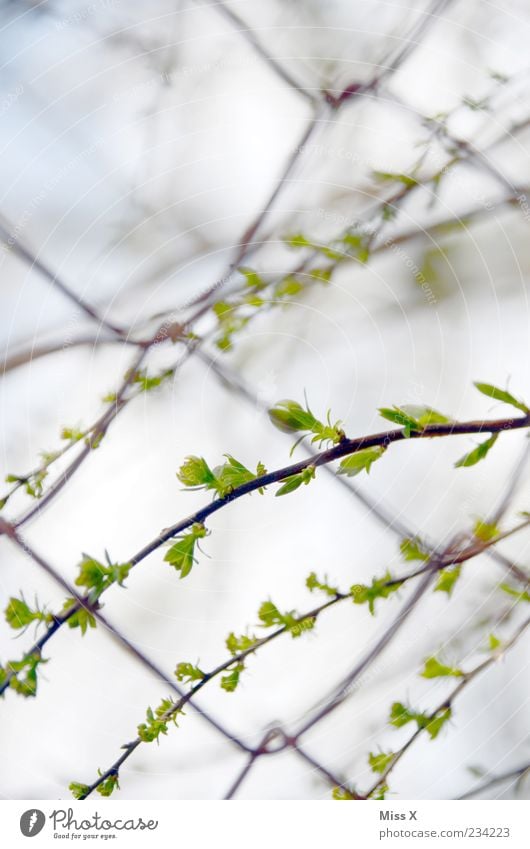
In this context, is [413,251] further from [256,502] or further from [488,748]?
[488,748]

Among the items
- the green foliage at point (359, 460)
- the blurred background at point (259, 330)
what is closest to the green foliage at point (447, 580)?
the blurred background at point (259, 330)

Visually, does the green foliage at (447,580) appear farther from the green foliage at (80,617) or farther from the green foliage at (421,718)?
the green foliage at (80,617)

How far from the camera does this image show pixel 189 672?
38 centimetres

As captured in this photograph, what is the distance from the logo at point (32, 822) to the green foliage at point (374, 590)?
0.20 m

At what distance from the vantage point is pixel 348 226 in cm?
41

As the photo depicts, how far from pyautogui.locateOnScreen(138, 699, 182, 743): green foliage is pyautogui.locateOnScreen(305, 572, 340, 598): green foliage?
10 centimetres

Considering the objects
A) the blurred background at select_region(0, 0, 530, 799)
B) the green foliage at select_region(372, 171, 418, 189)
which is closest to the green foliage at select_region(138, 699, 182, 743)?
the blurred background at select_region(0, 0, 530, 799)

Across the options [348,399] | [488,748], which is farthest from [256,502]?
[488,748]

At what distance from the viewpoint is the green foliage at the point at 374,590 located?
0.39 metres

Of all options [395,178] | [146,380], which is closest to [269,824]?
[146,380]

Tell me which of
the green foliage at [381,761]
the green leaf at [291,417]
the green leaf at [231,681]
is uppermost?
the green leaf at [291,417]

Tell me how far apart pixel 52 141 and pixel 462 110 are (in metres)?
0.23

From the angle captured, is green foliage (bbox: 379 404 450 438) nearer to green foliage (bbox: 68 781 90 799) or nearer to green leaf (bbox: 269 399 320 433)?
green leaf (bbox: 269 399 320 433)

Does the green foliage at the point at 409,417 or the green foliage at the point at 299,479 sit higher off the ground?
the green foliage at the point at 409,417
